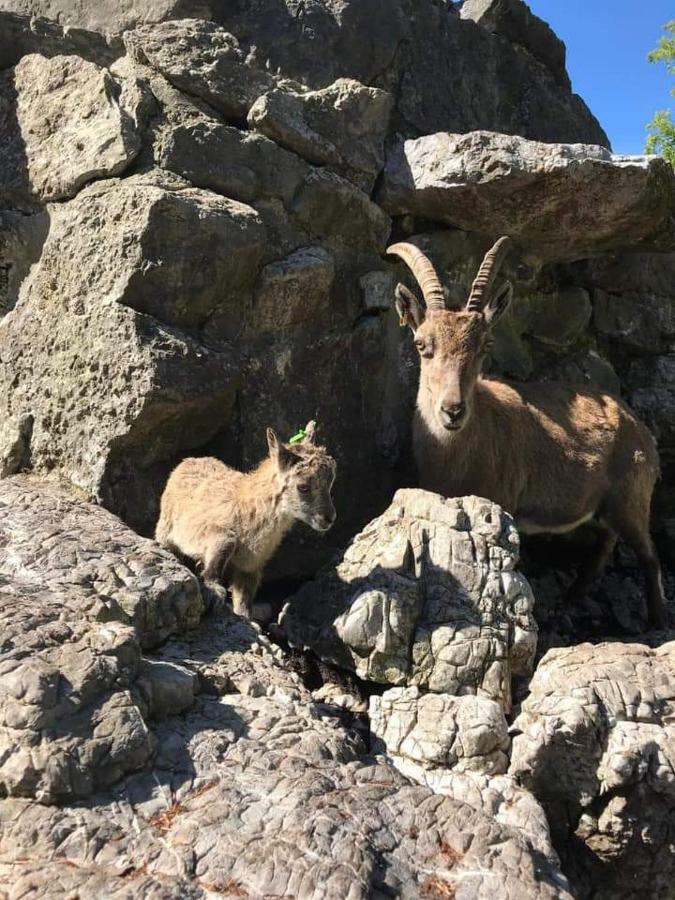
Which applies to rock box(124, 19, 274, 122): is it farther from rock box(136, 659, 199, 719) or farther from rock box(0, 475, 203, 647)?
rock box(136, 659, 199, 719)

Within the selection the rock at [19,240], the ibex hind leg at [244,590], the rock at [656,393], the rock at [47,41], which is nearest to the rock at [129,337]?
the rock at [19,240]

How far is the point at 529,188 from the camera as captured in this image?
7.60 metres

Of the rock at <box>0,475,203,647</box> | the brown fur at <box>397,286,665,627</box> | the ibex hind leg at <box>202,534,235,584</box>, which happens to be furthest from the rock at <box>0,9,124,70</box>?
the ibex hind leg at <box>202,534,235,584</box>

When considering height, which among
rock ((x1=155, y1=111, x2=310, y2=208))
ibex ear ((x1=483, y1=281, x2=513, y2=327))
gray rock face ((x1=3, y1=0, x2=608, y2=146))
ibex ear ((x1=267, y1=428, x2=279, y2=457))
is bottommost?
ibex ear ((x1=267, y1=428, x2=279, y2=457))

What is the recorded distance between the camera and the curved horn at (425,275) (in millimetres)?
7117

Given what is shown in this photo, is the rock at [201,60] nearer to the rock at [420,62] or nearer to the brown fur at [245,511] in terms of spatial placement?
the rock at [420,62]

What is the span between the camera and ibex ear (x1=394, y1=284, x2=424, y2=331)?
23.3 feet

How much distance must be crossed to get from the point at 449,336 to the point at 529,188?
1729mm

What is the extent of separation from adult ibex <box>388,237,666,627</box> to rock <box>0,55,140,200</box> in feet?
8.08

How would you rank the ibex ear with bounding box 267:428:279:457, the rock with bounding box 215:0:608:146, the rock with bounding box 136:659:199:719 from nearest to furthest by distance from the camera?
the rock with bounding box 136:659:199:719, the ibex ear with bounding box 267:428:279:457, the rock with bounding box 215:0:608:146

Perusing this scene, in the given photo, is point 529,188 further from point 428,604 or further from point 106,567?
point 106,567

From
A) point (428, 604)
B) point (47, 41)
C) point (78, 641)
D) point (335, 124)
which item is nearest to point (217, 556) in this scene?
point (428, 604)

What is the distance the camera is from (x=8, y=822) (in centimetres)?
357

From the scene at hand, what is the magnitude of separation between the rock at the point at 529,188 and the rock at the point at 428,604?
9.60ft
